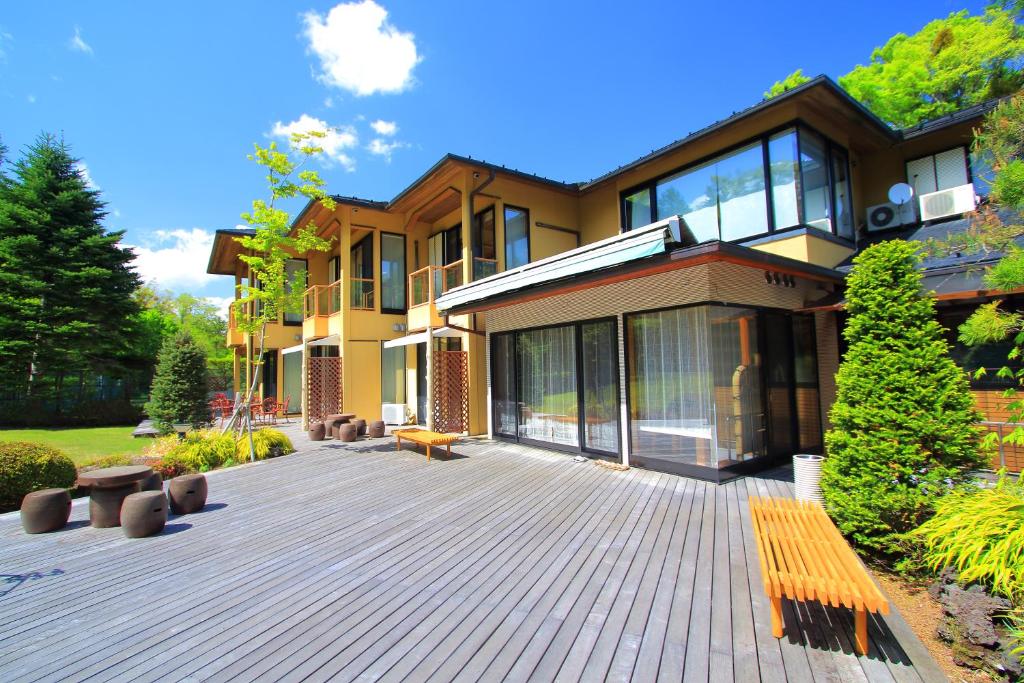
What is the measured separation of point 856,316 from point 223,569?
6.91m

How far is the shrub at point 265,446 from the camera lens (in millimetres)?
10016

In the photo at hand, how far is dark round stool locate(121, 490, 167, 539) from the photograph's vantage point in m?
5.50

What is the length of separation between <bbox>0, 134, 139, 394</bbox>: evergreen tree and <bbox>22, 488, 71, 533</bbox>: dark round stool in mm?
17914

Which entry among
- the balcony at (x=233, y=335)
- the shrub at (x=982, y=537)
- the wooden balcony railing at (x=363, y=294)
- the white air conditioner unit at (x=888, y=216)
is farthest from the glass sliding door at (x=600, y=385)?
the balcony at (x=233, y=335)

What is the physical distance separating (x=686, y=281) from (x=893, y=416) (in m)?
3.54

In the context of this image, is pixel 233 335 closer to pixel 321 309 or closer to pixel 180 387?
pixel 180 387

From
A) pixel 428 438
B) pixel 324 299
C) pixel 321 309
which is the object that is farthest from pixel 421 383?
pixel 428 438

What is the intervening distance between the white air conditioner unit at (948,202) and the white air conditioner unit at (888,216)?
0.24m

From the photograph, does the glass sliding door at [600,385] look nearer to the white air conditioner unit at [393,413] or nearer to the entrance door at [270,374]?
the white air conditioner unit at [393,413]

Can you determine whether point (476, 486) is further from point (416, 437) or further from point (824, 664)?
point (824, 664)

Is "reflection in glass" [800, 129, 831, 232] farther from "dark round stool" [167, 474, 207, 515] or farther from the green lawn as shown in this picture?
the green lawn

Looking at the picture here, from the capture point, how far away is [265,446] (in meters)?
10.2

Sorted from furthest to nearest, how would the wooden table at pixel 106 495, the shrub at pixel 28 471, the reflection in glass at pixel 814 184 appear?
the reflection in glass at pixel 814 184 → the shrub at pixel 28 471 → the wooden table at pixel 106 495

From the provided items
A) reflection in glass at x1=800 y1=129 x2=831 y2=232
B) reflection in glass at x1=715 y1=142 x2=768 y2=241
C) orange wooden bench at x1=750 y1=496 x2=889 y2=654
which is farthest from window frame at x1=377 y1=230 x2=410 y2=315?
orange wooden bench at x1=750 y1=496 x2=889 y2=654
